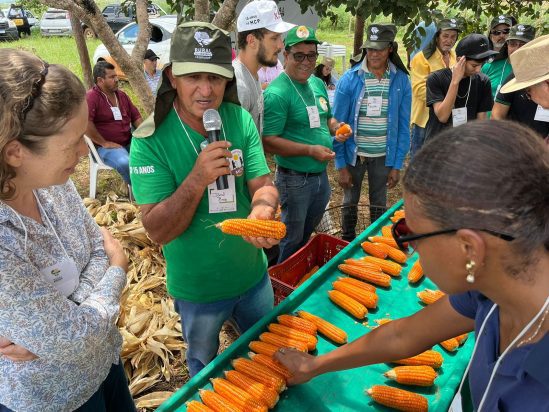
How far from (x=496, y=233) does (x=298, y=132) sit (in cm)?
315

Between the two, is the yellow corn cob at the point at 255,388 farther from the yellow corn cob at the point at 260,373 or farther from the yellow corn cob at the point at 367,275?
the yellow corn cob at the point at 367,275

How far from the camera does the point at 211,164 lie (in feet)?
6.70

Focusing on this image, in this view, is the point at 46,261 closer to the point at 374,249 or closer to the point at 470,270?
the point at 470,270

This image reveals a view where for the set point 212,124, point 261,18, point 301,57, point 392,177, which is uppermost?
point 261,18

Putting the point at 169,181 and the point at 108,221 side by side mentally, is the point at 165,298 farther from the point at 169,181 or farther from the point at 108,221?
the point at 169,181

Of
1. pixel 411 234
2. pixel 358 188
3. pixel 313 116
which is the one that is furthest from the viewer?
pixel 358 188

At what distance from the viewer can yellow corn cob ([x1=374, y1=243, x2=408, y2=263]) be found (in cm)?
288

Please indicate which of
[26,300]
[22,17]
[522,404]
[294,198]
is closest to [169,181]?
[26,300]

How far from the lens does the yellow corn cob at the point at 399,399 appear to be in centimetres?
176

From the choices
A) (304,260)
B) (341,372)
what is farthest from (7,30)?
(341,372)

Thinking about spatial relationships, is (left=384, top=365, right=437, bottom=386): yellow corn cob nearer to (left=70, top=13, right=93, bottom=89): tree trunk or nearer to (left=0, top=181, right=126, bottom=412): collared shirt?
(left=0, top=181, right=126, bottom=412): collared shirt

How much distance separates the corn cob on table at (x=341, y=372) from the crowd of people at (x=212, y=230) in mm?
132

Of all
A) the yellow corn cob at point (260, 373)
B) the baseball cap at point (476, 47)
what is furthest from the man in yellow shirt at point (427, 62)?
the yellow corn cob at point (260, 373)

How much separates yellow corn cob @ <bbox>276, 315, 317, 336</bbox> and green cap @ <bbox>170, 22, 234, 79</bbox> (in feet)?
4.57
